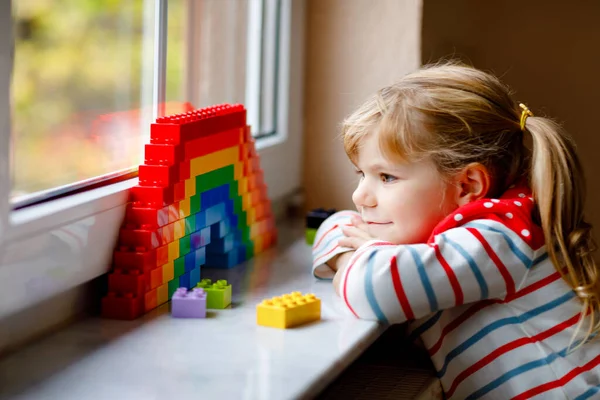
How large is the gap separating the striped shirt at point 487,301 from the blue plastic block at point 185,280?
0.19 metres

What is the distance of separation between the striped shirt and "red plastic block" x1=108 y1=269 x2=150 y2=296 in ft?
0.73

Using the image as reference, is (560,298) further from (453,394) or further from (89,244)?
(89,244)

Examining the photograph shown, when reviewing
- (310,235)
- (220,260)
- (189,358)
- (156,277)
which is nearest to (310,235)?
(310,235)

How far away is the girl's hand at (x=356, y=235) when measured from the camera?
1.07 metres

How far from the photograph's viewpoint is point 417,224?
1028mm

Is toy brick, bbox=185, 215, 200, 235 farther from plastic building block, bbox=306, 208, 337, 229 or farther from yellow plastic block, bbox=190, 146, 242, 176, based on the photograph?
plastic building block, bbox=306, 208, 337, 229

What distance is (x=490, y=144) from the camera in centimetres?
103

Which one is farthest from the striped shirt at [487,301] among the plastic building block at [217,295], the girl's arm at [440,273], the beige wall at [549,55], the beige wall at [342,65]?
the beige wall at [549,55]

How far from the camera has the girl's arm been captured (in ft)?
3.04

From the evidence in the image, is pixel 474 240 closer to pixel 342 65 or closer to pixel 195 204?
pixel 195 204

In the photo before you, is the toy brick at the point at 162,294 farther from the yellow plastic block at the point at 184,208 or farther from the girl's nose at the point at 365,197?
the girl's nose at the point at 365,197

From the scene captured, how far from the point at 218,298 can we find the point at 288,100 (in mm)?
631

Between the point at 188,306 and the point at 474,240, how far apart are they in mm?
319

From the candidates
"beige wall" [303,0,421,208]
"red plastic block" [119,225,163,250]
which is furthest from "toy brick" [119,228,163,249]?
"beige wall" [303,0,421,208]
